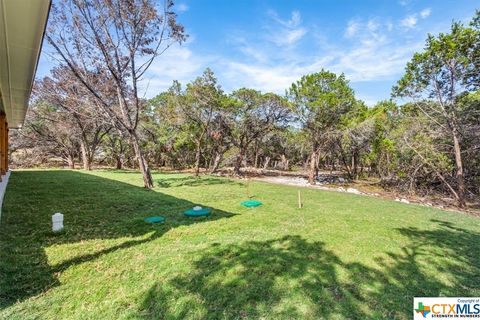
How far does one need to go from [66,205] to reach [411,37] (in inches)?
561

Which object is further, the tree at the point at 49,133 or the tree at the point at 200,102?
the tree at the point at 49,133

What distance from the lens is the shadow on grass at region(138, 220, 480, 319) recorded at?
7.84 feet

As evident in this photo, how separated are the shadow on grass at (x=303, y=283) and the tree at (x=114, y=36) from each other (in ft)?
23.5

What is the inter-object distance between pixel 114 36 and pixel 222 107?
7.74m

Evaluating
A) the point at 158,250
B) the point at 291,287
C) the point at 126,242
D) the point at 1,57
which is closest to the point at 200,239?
the point at 158,250

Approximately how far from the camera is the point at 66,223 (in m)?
4.59

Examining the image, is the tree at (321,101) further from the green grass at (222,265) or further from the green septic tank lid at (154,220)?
the green septic tank lid at (154,220)

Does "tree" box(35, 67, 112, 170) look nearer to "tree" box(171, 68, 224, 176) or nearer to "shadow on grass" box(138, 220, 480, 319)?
"tree" box(171, 68, 224, 176)

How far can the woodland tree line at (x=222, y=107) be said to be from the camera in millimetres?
8875

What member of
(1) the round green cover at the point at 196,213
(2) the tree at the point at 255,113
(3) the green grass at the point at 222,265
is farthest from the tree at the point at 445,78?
(1) the round green cover at the point at 196,213

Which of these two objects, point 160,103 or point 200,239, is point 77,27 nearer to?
point 200,239

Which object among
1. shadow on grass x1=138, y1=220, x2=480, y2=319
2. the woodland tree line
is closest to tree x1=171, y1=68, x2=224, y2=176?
the woodland tree line

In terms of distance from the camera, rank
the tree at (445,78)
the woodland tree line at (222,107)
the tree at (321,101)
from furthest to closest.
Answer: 1. the tree at (321,101)
2. the tree at (445,78)
3. the woodland tree line at (222,107)

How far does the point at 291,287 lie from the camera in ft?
9.07
